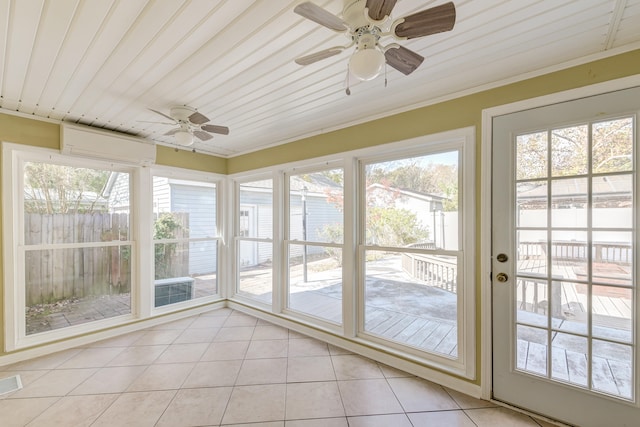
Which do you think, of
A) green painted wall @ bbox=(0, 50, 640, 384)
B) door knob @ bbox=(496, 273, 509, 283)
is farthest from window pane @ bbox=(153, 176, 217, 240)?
door knob @ bbox=(496, 273, 509, 283)

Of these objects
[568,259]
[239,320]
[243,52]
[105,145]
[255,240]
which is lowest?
[239,320]

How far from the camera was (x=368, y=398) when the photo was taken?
2152 millimetres

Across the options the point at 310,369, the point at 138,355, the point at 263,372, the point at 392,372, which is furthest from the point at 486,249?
the point at 138,355

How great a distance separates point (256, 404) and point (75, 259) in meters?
2.87

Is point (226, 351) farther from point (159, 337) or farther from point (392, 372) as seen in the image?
point (392, 372)

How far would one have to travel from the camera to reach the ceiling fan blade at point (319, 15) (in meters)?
1.10

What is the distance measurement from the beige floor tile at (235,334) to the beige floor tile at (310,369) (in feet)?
2.74

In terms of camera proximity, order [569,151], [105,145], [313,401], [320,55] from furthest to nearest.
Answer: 1. [105,145]
2. [313,401]
3. [569,151]
4. [320,55]

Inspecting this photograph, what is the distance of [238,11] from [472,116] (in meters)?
1.89

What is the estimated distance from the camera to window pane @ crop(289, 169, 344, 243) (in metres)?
3.23

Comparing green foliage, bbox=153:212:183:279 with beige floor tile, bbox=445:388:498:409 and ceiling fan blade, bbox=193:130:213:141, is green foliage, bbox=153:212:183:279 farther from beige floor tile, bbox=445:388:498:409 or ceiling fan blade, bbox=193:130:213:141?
beige floor tile, bbox=445:388:498:409

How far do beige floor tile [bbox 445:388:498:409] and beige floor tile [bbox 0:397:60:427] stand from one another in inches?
125

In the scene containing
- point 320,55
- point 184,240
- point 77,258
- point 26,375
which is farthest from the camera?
point 184,240

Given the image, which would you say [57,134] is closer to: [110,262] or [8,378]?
[110,262]
